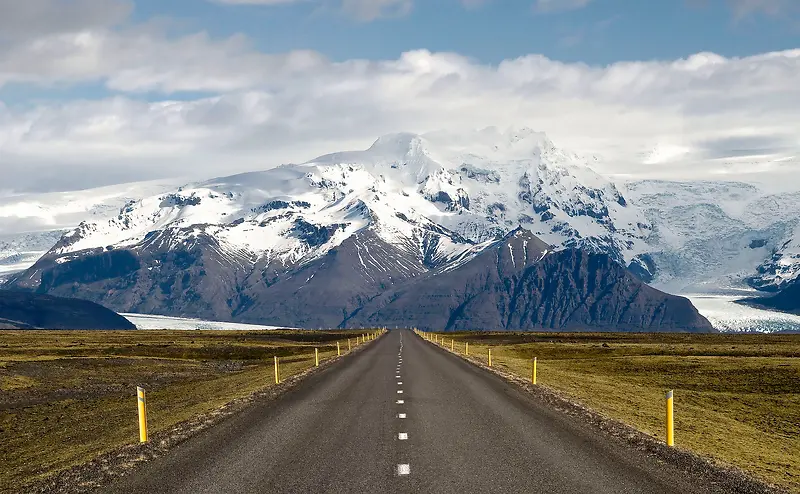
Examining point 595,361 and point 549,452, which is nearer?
point 549,452

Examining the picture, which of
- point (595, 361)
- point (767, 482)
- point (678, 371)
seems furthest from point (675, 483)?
point (595, 361)

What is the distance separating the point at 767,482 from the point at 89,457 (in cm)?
1727

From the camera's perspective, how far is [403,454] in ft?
68.4

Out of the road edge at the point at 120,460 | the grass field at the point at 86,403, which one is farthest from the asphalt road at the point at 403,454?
the grass field at the point at 86,403

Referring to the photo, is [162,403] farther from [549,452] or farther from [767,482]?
[767,482]

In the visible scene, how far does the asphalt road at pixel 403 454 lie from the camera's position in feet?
57.3

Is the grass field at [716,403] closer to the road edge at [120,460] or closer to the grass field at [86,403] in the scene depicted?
the road edge at [120,460]

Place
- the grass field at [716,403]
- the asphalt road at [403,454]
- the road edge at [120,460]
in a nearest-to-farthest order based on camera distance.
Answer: the asphalt road at [403,454], the road edge at [120,460], the grass field at [716,403]

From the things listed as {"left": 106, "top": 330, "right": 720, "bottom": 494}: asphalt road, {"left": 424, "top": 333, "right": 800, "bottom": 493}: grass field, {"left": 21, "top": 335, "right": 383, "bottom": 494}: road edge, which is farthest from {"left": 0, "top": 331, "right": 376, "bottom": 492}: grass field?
{"left": 424, "top": 333, "right": 800, "bottom": 493}: grass field

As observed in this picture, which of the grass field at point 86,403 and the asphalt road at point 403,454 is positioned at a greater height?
the asphalt road at point 403,454

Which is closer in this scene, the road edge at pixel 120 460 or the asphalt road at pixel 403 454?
the asphalt road at pixel 403 454

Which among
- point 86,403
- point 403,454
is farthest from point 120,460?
point 86,403

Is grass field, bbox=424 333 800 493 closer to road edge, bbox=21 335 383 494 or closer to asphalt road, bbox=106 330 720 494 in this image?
asphalt road, bbox=106 330 720 494

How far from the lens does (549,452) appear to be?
21219 mm
